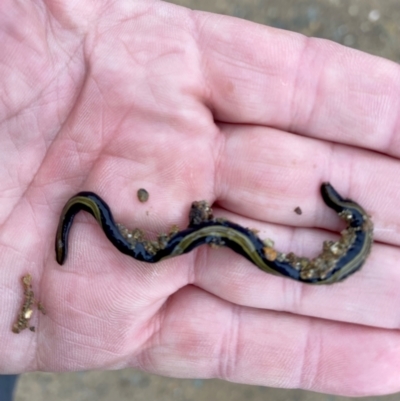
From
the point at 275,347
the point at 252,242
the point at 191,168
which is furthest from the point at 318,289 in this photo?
the point at 191,168

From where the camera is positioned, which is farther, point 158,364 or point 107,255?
point 158,364

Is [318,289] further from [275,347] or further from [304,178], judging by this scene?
[304,178]

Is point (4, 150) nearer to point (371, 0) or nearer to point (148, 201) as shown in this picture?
point (148, 201)

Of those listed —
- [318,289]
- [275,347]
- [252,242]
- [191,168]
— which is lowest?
[275,347]

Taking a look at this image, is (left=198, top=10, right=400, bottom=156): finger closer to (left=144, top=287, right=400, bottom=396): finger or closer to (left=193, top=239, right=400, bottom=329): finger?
(left=193, top=239, right=400, bottom=329): finger

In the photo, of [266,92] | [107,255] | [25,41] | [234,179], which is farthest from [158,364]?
[25,41]
